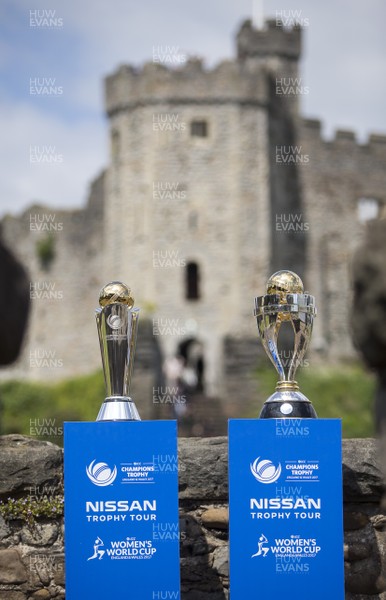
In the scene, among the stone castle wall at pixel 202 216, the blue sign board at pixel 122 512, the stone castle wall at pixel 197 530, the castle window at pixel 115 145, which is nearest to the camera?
the blue sign board at pixel 122 512

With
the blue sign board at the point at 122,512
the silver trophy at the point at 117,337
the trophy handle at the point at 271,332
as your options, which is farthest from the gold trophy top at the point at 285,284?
the blue sign board at the point at 122,512

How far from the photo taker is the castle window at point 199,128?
114 feet

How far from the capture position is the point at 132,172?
114 ft

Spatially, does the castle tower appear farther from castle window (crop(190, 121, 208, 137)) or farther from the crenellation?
the crenellation

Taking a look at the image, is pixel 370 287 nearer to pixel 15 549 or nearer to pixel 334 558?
pixel 334 558

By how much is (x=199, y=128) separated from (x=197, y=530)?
2855 cm

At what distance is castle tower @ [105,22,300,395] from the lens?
1337 inches

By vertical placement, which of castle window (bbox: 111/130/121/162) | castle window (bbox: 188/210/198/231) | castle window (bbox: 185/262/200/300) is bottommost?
castle window (bbox: 185/262/200/300)

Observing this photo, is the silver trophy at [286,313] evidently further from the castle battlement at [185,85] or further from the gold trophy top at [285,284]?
the castle battlement at [185,85]

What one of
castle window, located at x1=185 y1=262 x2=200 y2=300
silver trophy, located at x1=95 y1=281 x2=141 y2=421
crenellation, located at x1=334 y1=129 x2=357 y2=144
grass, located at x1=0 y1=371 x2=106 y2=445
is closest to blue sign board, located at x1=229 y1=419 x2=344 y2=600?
silver trophy, located at x1=95 y1=281 x2=141 y2=421

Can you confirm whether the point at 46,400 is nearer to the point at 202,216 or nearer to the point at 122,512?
the point at 202,216

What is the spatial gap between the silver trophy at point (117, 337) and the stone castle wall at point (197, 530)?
541 mm

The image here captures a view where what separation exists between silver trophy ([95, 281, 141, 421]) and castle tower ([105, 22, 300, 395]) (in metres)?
26.1

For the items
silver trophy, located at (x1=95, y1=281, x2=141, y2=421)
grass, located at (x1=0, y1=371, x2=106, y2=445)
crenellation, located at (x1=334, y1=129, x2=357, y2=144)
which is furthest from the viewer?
crenellation, located at (x1=334, y1=129, x2=357, y2=144)
